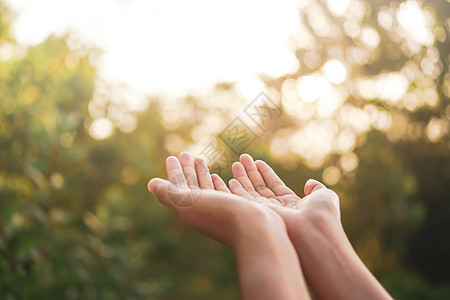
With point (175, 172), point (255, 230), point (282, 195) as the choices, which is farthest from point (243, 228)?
point (282, 195)

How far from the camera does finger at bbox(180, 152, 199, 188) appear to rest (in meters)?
1.55

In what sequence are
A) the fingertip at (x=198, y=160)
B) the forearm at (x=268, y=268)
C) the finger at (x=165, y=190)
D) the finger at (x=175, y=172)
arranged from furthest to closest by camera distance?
the fingertip at (x=198, y=160) → the finger at (x=175, y=172) → the finger at (x=165, y=190) → the forearm at (x=268, y=268)

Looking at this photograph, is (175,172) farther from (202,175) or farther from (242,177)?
(242,177)

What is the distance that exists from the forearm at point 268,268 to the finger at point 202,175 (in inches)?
15.6

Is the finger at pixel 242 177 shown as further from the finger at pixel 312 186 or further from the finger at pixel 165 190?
the finger at pixel 165 190

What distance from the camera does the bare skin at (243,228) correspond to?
106cm

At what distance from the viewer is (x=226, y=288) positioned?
4617 millimetres

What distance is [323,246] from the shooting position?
4.42ft

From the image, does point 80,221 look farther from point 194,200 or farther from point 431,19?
point 431,19

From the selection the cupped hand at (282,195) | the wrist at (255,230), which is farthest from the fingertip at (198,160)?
the wrist at (255,230)

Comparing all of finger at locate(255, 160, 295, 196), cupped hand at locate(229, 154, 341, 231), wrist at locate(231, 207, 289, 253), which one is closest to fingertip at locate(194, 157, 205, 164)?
cupped hand at locate(229, 154, 341, 231)

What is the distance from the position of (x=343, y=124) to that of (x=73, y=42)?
175 inches

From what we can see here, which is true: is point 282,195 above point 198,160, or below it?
below

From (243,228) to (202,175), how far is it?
42 centimetres
